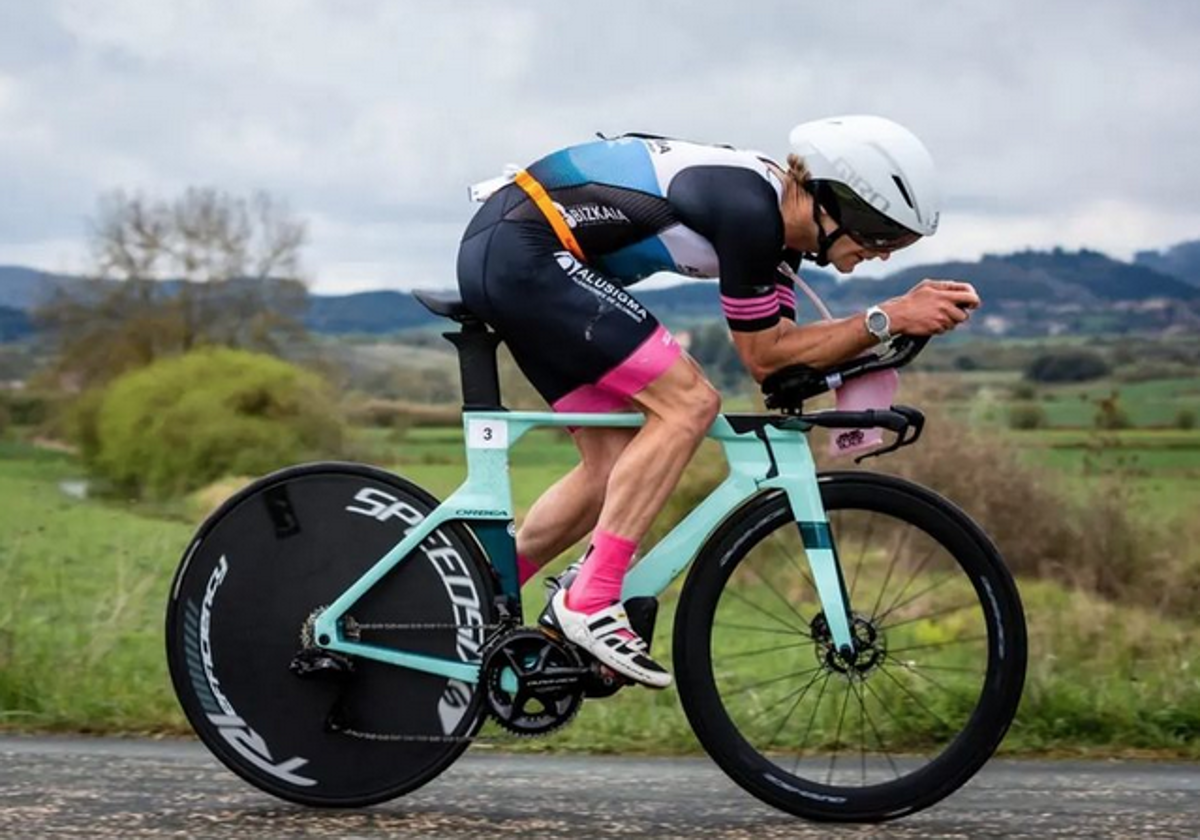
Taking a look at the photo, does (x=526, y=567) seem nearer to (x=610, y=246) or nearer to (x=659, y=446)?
(x=659, y=446)

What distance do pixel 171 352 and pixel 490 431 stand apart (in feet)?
97.8

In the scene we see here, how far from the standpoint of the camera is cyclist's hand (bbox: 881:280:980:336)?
4855 mm

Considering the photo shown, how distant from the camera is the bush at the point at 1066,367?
22797 mm

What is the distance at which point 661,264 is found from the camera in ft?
16.7

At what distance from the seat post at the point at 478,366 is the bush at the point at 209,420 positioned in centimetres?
2805

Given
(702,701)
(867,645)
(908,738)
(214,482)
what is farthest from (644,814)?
(214,482)

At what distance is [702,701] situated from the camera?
5.08 m

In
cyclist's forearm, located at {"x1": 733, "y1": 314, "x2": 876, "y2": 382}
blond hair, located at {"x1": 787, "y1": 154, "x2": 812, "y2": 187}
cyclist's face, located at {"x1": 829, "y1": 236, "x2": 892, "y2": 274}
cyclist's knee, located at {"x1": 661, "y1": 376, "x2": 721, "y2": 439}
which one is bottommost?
cyclist's knee, located at {"x1": 661, "y1": 376, "x2": 721, "y2": 439}

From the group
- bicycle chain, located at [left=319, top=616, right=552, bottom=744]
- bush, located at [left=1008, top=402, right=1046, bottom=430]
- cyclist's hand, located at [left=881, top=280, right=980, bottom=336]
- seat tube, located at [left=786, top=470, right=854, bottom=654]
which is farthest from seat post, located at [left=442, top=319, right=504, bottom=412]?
bush, located at [left=1008, top=402, right=1046, bottom=430]

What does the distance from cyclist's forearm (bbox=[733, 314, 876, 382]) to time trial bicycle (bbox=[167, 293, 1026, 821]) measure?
2.7 inches

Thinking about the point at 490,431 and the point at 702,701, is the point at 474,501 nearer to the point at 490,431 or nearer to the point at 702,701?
the point at 490,431

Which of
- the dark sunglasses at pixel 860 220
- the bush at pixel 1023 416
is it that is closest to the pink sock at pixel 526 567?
the dark sunglasses at pixel 860 220

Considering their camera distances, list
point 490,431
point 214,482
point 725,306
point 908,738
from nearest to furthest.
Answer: point 725,306 → point 490,431 → point 908,738 → point 214,482

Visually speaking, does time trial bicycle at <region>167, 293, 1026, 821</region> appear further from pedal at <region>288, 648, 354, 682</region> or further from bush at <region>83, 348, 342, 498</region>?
bush at <region>83, 348, 342, 498</region>
